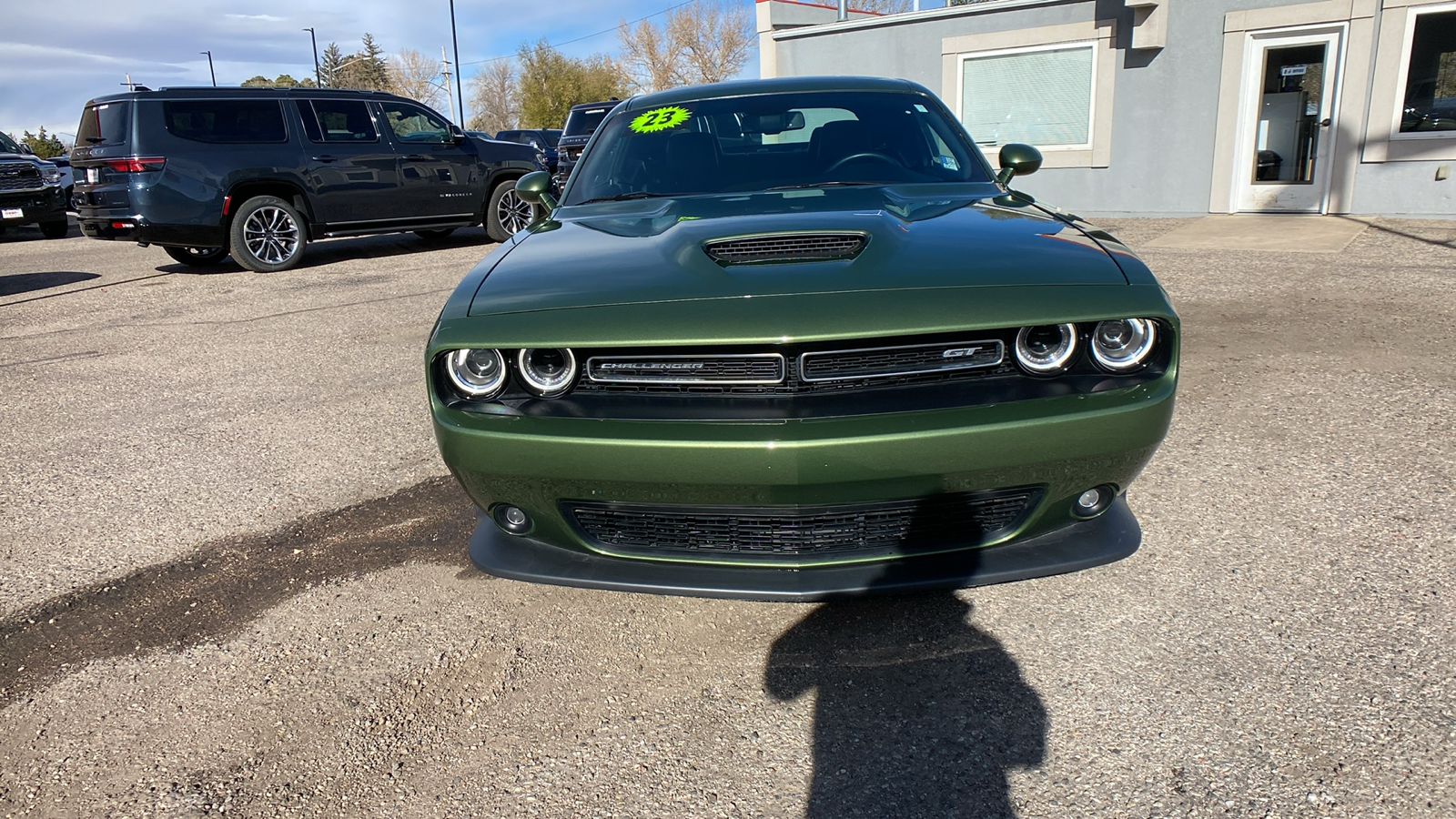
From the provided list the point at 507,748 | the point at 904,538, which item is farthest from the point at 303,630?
the point at 904,538

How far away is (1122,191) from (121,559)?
40.2ft

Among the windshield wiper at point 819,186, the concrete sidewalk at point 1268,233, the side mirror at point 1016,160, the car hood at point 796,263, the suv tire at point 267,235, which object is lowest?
the concrete sidewalk at point 1268,233

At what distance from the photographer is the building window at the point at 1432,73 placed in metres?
10.2

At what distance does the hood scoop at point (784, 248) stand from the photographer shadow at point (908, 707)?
812 mm

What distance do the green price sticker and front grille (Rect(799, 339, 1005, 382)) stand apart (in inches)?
80.4

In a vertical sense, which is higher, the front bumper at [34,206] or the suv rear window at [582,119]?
the suv rear window at [582,119]

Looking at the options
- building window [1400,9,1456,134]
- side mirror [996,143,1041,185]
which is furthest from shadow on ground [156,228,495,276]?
building window [1400,9,1456,134]

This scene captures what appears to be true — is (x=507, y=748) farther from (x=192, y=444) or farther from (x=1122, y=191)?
(x=1122, y=191)

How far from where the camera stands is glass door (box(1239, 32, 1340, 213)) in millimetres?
11039

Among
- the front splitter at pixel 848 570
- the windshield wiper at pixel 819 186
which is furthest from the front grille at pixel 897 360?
the windshield wiper at pixel 819 186

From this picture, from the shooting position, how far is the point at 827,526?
225cm

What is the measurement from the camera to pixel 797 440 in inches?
Answer: 80.4

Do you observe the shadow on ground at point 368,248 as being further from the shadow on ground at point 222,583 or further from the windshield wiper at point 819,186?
the windshield wiper at point 819,186

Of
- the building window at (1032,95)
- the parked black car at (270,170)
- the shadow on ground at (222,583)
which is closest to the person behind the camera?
the shadow on ground at (222,583)
